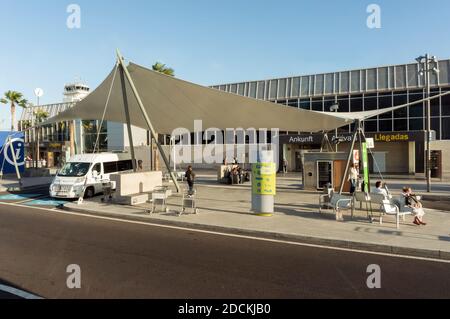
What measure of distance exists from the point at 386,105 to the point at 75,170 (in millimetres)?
31482

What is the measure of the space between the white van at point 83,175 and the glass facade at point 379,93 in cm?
2737

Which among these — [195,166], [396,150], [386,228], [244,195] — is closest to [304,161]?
[244,195]

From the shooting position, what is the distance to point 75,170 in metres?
17.4

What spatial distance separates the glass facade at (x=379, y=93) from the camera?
1358 inches

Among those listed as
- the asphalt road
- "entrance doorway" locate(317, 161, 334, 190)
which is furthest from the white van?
"entrance doorway" locate(317, 161, 334, 190)

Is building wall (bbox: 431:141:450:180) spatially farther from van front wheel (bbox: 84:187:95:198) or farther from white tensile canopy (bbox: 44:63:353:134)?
van front wheel (bbox: 84:187:95:198)

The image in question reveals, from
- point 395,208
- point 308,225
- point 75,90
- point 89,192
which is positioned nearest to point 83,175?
point 89,192

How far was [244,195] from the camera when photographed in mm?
17625

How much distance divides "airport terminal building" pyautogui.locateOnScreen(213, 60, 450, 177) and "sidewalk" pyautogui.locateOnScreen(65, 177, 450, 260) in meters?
22.3

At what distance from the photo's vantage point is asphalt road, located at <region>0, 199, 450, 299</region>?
5.41m

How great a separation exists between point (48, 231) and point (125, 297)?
5.89 metres

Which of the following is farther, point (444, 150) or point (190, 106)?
point (444, 150)

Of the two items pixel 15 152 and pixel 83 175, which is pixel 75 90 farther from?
pixel 83 175
